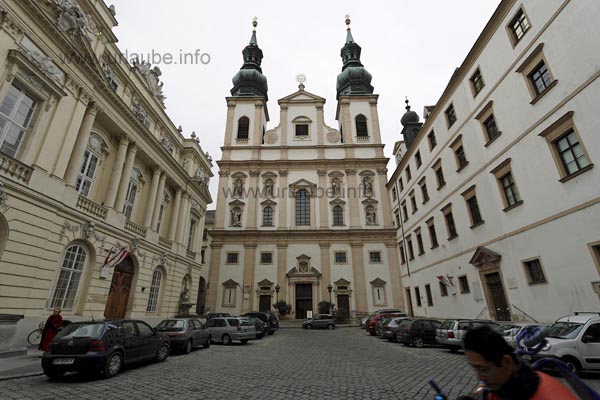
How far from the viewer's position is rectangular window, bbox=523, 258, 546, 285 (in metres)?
11.9

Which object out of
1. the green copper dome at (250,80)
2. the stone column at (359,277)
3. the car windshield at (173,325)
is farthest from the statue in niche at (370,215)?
the car windshield at (173,325)

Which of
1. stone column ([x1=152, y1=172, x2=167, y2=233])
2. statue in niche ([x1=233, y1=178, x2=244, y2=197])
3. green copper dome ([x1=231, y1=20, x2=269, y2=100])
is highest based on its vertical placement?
green copper dome ([x1=231, y1=20, x2=269, y2=100])

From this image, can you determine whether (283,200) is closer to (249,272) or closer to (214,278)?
(249,272)

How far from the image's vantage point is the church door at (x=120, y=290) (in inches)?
595

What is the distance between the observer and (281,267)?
3158 centimetres

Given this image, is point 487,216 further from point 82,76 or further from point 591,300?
point 82,76

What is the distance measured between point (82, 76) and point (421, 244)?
80.7 ft

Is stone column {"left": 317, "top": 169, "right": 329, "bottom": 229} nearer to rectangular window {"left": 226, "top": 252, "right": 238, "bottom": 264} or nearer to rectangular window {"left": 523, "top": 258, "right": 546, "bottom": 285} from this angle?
rectangular window {"left": 226, "top": 252, "right": 238, "bottom": 264}

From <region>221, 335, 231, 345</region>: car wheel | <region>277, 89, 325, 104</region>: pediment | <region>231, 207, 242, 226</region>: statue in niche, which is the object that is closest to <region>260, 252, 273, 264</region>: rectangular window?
<region>231, 207, 242, 226</region>: statue in niche

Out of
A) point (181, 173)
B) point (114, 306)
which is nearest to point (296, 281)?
point (181, 173)

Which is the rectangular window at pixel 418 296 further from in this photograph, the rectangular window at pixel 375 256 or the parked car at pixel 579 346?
the parked car at pixel 579 346

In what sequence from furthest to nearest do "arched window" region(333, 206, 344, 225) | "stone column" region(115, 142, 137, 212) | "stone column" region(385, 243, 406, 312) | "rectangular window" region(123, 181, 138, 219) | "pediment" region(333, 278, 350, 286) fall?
"arched window" region(333, 206, 344, 225)
"pediment" region(333, 278, 350, 286)
"stone column" region(385, 243, 406, 312)
"rectangular window" region(123, 181, 138, 219)
"stone column" region(115, 142, 137, 212)

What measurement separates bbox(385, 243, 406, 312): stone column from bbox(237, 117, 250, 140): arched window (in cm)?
2253

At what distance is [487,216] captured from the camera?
15344 mm
